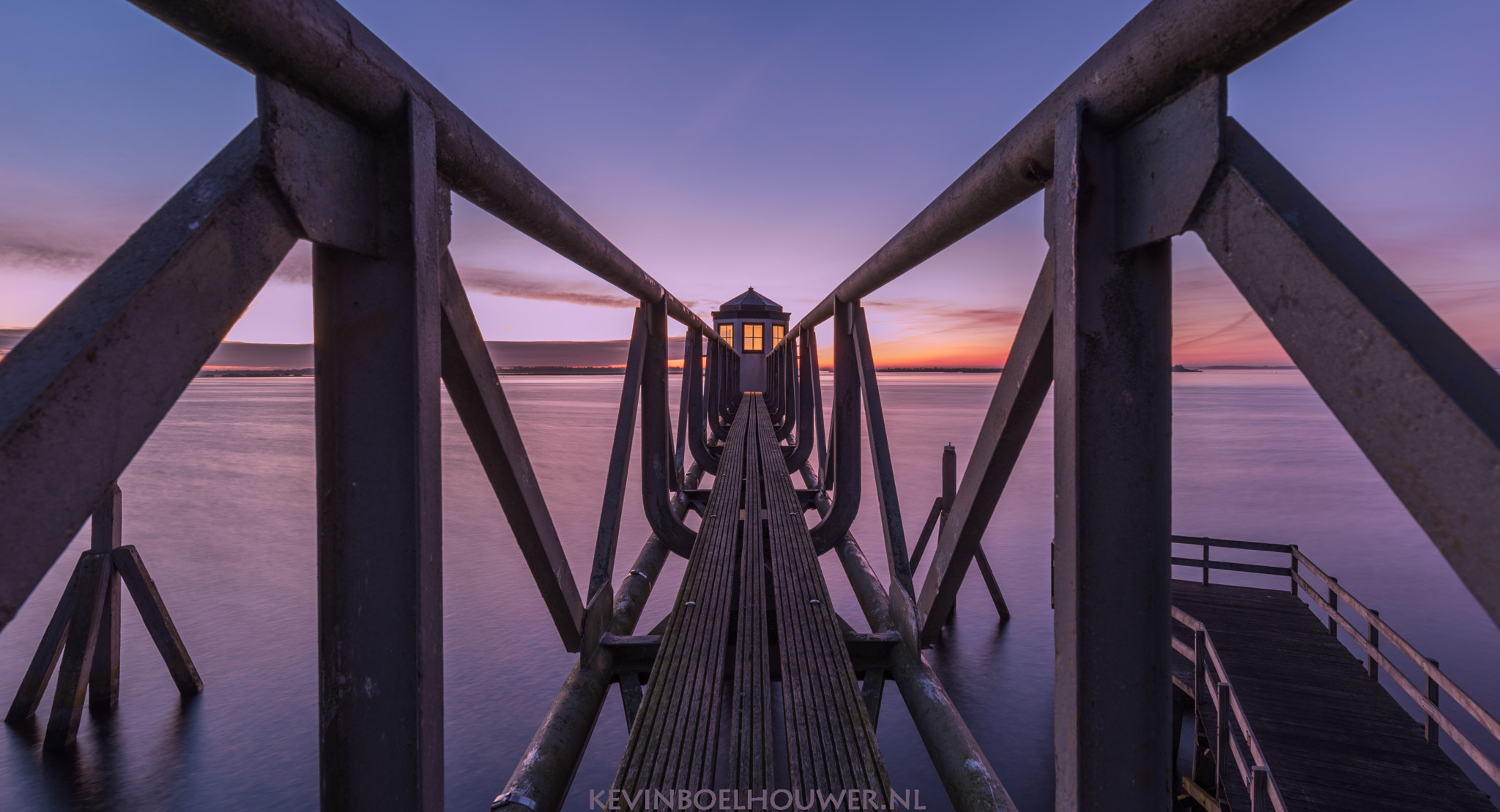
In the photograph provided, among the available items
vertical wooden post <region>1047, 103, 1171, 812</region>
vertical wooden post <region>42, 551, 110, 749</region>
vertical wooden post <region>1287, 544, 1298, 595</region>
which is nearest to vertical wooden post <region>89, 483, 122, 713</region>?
vertical wooden post <region>42, 551, 110, 749</region>

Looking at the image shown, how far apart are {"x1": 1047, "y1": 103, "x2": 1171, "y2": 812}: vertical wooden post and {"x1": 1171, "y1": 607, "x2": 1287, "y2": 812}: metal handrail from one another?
160 inches

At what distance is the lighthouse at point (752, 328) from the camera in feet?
87.9

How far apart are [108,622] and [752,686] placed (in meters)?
9.98

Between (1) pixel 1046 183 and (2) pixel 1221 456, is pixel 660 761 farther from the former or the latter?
(2) pixel 1221 456

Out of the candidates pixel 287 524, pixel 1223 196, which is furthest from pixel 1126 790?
pixel 287 524

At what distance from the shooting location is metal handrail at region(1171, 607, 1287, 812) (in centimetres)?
426

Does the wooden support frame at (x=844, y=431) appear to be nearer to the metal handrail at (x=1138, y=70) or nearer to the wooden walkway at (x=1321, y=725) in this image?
the metal handrail at (x=1138, y=70)

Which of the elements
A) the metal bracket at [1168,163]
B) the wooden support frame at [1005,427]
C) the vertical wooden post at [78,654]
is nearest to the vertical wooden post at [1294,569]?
the wooden support frame at [1005,427]

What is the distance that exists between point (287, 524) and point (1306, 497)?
3521 cm

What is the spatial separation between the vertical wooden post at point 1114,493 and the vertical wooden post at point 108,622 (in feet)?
30.7

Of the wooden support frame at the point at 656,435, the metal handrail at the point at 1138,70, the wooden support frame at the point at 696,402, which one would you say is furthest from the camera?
the wooden support frame at the point at 696,402

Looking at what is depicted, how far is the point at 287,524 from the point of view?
19078 millimetres

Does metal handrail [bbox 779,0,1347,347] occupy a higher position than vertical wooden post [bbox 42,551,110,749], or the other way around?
Answer: metal handrail [bbox 779,0,1347,347]

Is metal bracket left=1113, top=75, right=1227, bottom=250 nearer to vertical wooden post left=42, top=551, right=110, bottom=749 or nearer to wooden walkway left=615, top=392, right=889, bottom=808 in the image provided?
wooden walkway left=615, top=392, right=889, bottom=808
